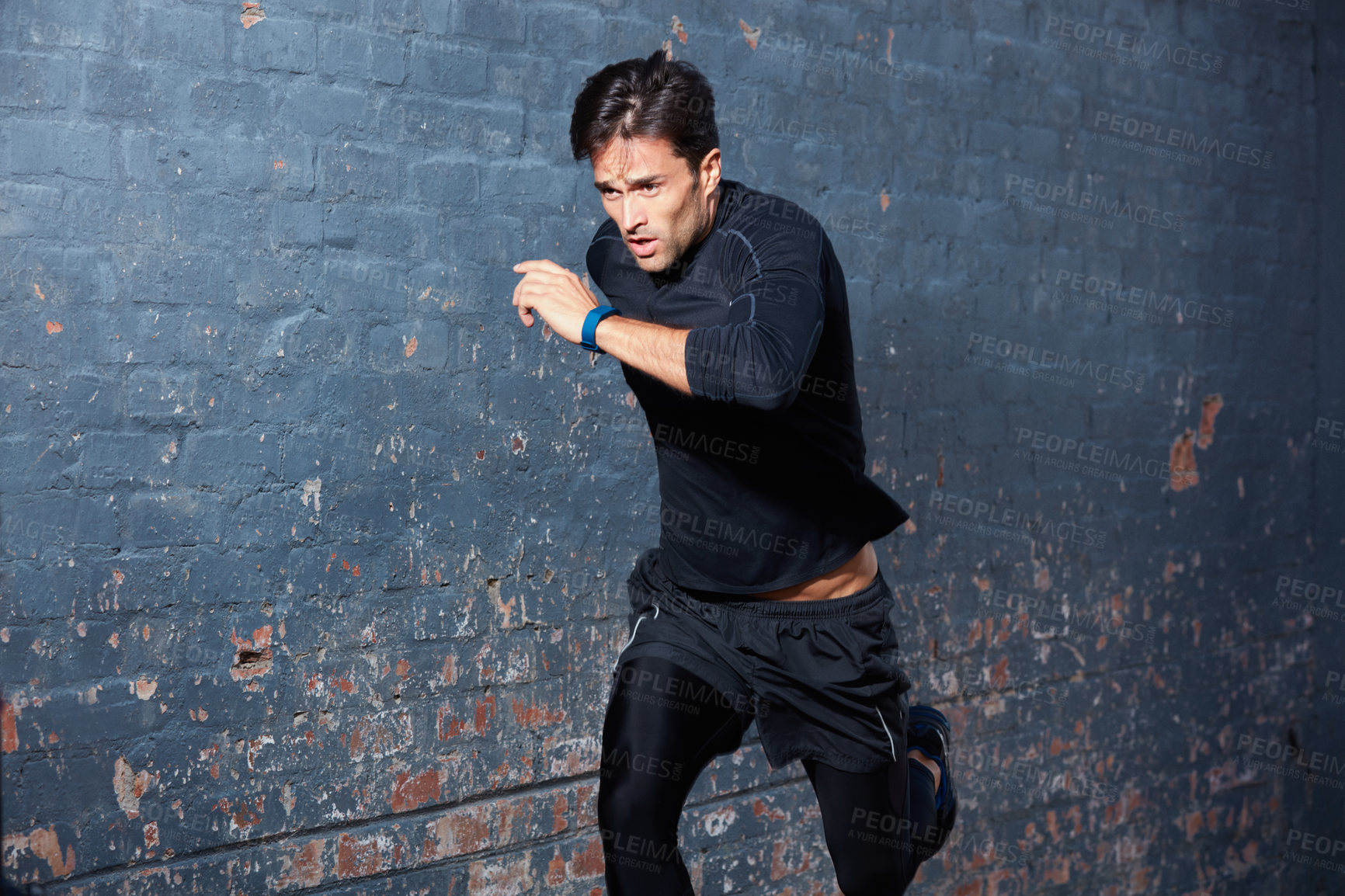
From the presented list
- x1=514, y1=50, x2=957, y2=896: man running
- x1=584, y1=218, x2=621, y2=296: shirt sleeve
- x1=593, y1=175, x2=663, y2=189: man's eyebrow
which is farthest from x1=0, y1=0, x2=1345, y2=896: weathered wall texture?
x1=593, y1=175, x2=663, y2=189: man's eyebrow

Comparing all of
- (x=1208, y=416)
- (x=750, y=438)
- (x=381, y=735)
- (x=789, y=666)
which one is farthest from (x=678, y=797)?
(x=1208, y=416)

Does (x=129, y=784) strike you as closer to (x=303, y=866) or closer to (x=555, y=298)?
(x=303, y=866)

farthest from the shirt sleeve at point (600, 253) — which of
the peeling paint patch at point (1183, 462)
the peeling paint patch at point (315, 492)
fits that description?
the peeling paint patch at point (1183, 462)

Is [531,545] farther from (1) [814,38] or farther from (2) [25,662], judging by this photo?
(1) [814,38]

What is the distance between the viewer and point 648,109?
2.26 metres

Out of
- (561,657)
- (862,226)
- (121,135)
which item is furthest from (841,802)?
(121,135)

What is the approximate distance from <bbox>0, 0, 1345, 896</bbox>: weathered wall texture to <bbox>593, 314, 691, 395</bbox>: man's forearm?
2.92 feet

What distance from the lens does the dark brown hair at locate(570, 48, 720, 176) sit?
2.26m

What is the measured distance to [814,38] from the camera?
342 cm

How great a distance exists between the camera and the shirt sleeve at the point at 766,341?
6.76 feet

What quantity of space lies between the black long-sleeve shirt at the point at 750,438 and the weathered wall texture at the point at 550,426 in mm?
626

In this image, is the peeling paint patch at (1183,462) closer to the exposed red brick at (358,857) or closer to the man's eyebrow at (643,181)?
the man's eyebrow at (643,181)

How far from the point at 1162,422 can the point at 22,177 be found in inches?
147

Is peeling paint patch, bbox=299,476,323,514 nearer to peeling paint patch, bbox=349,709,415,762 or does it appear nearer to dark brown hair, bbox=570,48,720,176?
peeling paint patch, bbox=349,709,415,762
